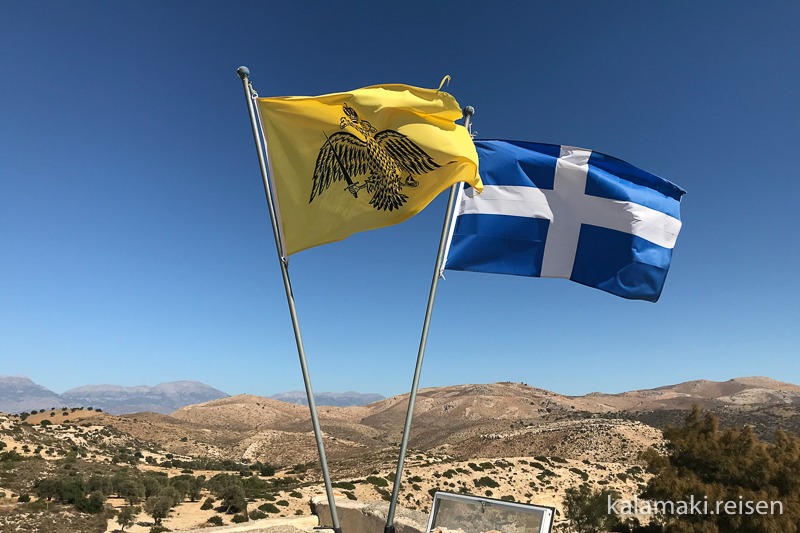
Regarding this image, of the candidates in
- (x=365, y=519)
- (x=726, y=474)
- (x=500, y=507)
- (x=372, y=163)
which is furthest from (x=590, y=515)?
(x=372, y=163)

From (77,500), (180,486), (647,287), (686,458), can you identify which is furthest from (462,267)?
(180,486)

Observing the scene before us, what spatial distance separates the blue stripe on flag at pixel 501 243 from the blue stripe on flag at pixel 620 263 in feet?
2.47

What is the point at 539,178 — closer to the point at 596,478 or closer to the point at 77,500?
the point at 77,500

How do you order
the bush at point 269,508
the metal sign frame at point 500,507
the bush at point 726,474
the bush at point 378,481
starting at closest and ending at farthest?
the metal sign frame at point 500,507 < the bush at point 726,474 < the bush at point 269,508 < the bush at point 378,481

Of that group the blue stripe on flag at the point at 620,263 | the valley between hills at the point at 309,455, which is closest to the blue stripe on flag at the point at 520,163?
the blue stripe on flag at the point at 620,263

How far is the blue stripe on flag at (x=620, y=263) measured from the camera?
8164mm

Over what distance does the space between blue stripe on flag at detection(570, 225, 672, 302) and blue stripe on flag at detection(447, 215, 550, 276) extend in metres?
0.75

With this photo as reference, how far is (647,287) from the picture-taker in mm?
8219

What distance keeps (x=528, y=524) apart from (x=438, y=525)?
1303 mm

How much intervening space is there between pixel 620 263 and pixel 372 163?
15.6 ft

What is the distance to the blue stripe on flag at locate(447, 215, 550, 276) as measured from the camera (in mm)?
8180

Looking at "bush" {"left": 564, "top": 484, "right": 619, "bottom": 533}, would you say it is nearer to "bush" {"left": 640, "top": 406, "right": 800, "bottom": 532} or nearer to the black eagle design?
"bush" {"left": 640, "top": 406, "right": 800, "bottom": 532}

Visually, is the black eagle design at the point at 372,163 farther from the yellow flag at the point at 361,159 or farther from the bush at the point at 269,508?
the bush at the point at 269,508

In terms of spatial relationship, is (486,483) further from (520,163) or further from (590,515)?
(520,163)
